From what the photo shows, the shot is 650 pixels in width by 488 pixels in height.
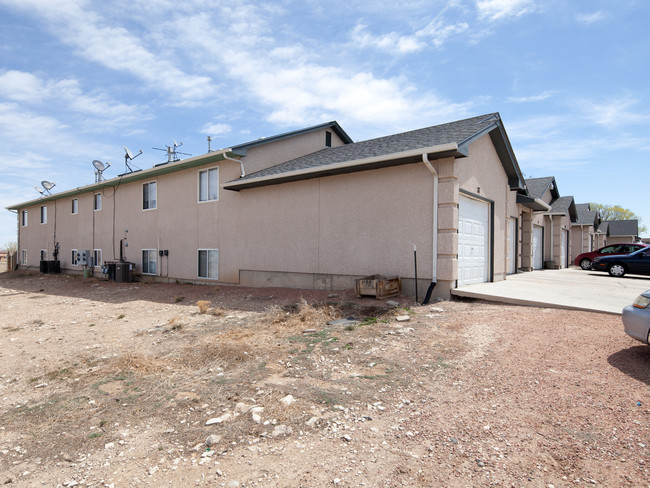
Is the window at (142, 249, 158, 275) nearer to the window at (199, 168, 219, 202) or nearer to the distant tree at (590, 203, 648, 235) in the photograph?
the window at (199, 168, 219, 202)

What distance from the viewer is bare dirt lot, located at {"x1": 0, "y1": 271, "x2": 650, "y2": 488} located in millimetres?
2898

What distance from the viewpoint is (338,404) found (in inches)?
154

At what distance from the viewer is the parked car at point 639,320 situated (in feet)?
14.9

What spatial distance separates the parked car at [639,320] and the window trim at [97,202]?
74.2 ft

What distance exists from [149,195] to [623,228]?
1645 inches

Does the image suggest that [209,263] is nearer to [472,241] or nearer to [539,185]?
[472,241]

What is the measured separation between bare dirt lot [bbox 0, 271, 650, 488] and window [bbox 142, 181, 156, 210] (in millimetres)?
10986

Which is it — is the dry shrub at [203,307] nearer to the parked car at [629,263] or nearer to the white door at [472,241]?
the white door at [472,241]

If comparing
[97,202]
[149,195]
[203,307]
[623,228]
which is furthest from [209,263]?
[623,228]

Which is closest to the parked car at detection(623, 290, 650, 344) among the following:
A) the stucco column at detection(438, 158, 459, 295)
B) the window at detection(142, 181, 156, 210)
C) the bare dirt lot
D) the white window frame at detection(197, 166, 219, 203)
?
the bare dirt lot

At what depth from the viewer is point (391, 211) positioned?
10039mm

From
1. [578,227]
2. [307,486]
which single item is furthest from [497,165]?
[578,227]

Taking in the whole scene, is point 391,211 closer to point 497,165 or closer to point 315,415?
point 497,165

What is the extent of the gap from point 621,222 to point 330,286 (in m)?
39.8
